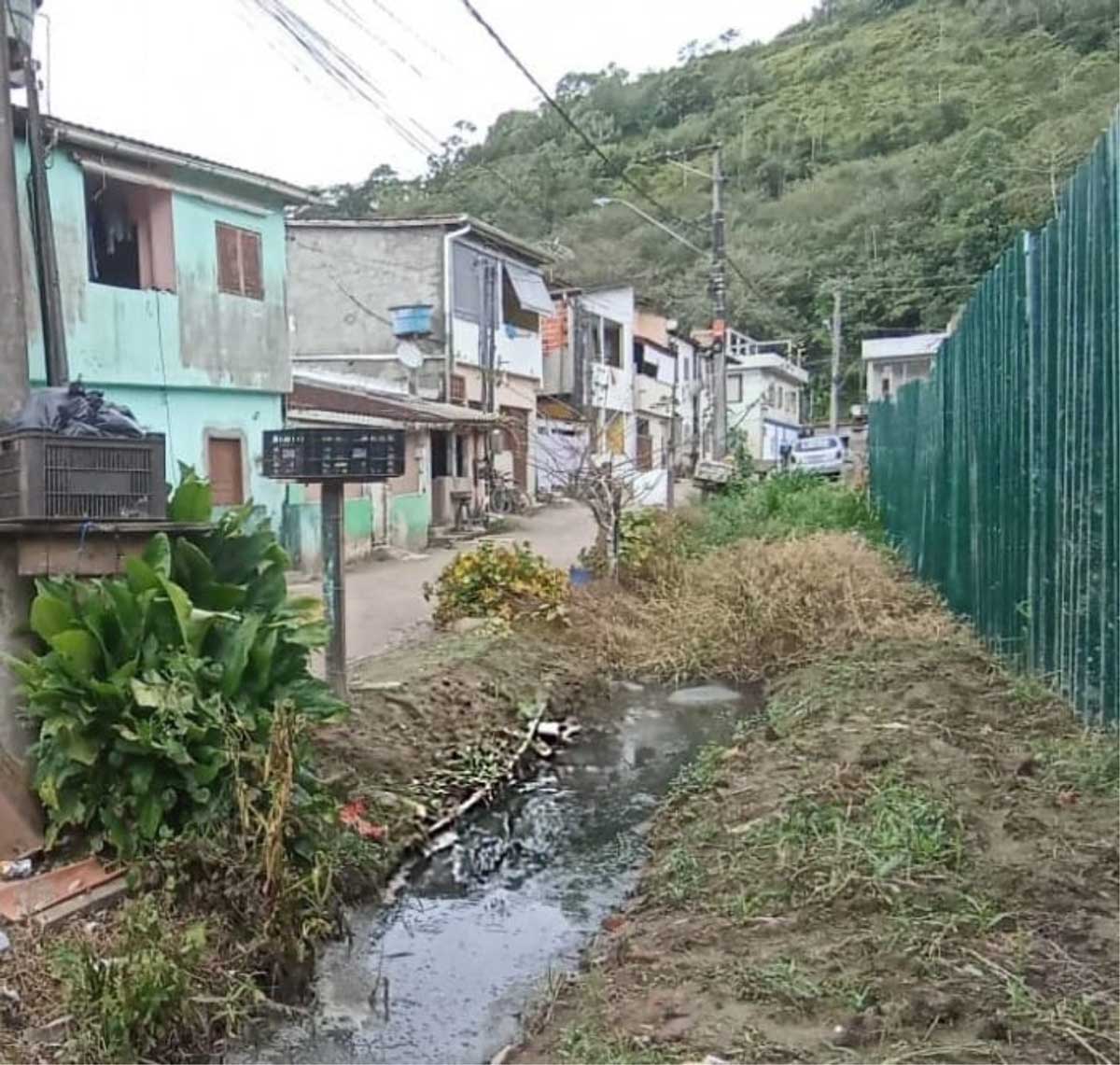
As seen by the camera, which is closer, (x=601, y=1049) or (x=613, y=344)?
(x=601, y=1049)

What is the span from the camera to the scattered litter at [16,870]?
3902 mm

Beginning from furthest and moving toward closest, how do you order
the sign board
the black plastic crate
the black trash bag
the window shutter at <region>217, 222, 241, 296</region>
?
the sign board, the window shutter at <region>217, 222, 241, 296</region>, the black plastic crate, the black trash bag

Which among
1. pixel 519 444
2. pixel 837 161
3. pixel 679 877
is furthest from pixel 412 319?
pixel 837 161

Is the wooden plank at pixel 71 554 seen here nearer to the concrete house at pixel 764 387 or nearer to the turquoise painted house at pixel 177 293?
the turquoise painted house at pixel 177 293

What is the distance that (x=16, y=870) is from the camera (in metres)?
3.92

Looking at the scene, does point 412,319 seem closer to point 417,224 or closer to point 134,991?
point 417,224

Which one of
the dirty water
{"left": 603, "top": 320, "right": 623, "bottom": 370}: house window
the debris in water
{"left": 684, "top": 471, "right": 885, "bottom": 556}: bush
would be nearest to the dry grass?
the debris in water

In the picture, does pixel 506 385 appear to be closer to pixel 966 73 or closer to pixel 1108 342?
pixel 1108 342

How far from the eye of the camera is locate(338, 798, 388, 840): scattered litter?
4.77 m

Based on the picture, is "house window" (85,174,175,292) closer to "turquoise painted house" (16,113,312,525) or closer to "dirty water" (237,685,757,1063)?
"turquoise painted house" (16,113,312,525)

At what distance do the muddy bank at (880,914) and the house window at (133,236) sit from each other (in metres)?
11.3

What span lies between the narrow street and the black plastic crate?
270cm

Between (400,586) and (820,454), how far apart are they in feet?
68.3

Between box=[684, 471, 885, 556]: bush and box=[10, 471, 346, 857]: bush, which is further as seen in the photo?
box=[684, 471, 885, 556]: bush
